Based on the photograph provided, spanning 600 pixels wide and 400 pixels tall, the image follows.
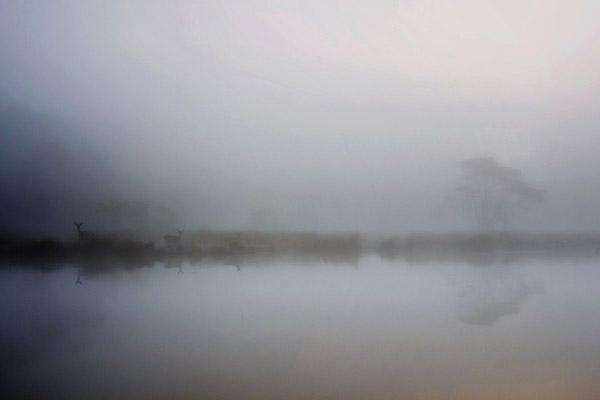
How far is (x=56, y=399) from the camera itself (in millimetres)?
2240

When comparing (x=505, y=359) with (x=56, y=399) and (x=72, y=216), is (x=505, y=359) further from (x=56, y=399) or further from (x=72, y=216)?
(x=72, y=216)

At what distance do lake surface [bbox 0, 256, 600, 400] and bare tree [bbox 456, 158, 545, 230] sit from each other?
76.0ft

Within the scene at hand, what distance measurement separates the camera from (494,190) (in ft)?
96.1

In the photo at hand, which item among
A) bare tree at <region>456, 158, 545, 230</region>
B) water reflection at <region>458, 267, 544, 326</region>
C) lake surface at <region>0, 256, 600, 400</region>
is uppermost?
bare tree at <region>456, 158, 545, 230</region>

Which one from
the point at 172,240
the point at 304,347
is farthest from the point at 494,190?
the point at 304,347

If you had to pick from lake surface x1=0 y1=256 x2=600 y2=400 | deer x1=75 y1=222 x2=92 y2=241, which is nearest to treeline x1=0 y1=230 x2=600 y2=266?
deer x1=75 y1=222 x2=92 y2=241

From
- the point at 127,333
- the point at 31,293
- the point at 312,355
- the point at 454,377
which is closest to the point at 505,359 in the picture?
the point at 454,377

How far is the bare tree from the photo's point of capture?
28359 millimetres

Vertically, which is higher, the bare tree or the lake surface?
the bare tree

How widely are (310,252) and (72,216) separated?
11439 millimetres

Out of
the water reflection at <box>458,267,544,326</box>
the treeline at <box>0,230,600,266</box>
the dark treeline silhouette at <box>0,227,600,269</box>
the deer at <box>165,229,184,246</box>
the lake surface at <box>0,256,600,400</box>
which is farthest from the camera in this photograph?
the deer at <box>165,229,184,246</box>

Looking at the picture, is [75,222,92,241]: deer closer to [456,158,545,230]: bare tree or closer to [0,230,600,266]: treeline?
[0,230,600,266]: treeline

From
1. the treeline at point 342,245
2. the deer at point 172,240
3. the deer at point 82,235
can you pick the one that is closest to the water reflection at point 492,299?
the treeline at point 342,245

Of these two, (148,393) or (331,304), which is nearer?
(148,393)
